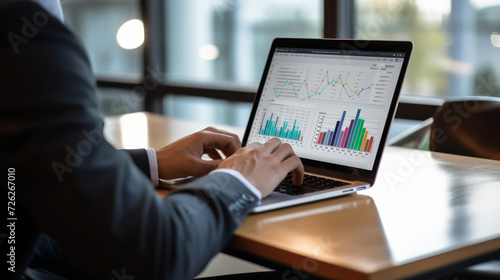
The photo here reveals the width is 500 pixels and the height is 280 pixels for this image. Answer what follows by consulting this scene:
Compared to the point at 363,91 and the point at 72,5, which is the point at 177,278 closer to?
the point at 363,91

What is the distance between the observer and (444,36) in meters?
2.80

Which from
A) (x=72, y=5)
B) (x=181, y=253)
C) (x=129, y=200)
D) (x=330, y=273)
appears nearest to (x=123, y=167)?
(x=129, y=200)

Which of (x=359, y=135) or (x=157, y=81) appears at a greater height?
(x=359, y=135)

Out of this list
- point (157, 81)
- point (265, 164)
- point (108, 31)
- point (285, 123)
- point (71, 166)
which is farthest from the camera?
point (108, 31)

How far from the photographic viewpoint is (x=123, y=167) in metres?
0.86

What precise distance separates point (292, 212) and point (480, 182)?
49 cm

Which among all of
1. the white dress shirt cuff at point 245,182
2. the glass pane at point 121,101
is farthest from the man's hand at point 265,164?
the glass pane at point 121,101

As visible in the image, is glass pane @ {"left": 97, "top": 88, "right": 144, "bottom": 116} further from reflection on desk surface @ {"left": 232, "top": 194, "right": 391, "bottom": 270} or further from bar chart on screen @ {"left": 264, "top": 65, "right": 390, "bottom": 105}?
reflection on desk surface @ {"left": 232, "top": 194, "right": 391, "bottom": 270}

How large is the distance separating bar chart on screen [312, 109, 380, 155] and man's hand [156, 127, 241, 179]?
0.20 m

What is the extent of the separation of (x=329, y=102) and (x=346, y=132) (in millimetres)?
91

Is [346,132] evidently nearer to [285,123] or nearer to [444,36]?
[285,123]

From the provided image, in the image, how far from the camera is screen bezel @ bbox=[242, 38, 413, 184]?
1.29m

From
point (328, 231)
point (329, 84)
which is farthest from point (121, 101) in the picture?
point (328, 231)

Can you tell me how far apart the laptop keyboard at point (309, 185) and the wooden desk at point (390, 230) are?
0.05m
